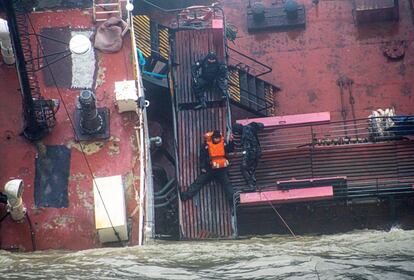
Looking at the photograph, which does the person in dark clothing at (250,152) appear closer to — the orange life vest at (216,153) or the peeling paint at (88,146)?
the orange life vest at (216,153)

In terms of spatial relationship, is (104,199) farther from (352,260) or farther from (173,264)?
(352,260)

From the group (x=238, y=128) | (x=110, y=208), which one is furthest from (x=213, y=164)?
(x=110, y=208)

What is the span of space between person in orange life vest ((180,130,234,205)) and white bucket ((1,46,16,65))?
5315 millimetres

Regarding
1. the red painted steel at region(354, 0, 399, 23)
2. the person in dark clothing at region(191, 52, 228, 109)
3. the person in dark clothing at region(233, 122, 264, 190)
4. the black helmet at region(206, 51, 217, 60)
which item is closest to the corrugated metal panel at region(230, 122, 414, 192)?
the person in dark clothing at region(233, 122, 264, 190)

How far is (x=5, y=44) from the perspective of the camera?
16812 mm

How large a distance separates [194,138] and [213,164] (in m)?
1.44

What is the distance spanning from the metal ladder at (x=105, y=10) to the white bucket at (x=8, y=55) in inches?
92.7

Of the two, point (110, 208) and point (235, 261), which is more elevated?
point (110, 208)

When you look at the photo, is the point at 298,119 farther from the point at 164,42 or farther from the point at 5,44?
the point at 5,44

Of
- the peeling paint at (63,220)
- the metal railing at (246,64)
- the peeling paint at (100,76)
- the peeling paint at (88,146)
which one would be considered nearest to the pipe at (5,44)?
the peeling paint at (100,76)

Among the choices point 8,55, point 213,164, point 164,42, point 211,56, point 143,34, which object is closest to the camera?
point 8,55

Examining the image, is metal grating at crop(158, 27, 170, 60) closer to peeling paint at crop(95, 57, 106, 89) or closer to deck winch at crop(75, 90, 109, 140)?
peeling paint at crop(95, 57, 106, 89)

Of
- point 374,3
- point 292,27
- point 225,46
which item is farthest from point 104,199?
point 374,3

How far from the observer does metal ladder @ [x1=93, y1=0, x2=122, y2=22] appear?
17.8 meters
